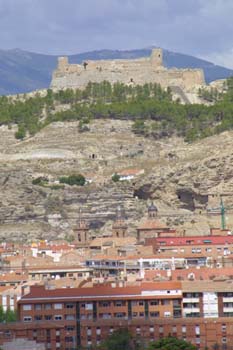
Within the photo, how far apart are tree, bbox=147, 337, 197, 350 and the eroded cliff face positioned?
2269 inches

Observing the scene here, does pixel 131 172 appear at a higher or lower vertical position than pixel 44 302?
higher

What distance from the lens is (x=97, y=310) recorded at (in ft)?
315

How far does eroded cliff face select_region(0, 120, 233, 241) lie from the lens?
495 ft

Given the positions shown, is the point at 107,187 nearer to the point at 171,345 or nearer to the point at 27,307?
the point at 27,307

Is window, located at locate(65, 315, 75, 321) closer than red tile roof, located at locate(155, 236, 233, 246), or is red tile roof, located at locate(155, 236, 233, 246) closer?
window, located at locate(65, 315, 75, 321)

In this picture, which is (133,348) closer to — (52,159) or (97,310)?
(97,310)

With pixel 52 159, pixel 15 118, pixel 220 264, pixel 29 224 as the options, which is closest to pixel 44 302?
pixel 220 264

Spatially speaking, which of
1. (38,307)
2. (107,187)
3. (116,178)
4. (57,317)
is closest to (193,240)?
(107,187)

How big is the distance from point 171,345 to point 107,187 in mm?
72783

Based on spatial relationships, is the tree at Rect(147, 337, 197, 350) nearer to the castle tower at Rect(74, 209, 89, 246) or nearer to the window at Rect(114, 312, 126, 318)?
the window at Rect(114, 312, 126, 318)

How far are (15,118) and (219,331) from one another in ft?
291

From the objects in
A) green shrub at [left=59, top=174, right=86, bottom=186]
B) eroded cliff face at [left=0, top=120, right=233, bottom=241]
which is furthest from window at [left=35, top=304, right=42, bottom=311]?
green shrub at [left=59, top=174, right=86, bottom=186]

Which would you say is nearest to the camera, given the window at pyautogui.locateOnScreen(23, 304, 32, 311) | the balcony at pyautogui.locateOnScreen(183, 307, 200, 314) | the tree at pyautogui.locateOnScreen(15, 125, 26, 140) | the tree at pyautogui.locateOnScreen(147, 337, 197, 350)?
the tree at pyautogui.locateOnScreen(147, 337, 197, 350)

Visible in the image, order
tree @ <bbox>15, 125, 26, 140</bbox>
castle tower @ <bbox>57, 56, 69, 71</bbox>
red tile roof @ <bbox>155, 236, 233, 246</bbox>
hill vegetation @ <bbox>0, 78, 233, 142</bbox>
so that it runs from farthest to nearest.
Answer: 1. castle tower @ <bbox>57, 56, 69, 71</bbox>
2. tree @ <bbox>15, 125, 26, 140</bbox>
3. hill vegetation @ <bbox>0, 78, 233, 142</bbox>
4. red tile roof @ <bbox>155, 236, 233, 246</bbox>
